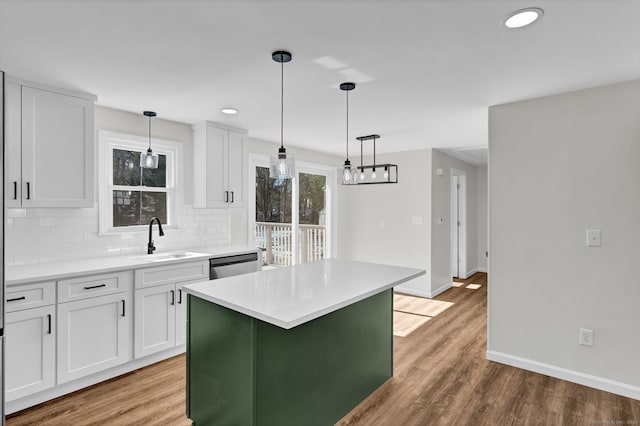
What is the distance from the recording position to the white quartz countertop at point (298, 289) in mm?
1699

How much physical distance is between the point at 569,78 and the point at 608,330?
1.92m

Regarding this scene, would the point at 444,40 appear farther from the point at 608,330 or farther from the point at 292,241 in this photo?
the point at 292,241

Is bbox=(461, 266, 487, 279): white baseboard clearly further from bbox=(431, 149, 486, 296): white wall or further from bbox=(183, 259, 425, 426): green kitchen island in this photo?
bbox=(183, 259, 425, 426): green kitchen island

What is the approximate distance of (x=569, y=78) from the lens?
2.54 m

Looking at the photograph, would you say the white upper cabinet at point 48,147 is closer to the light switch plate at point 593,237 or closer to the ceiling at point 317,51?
the ceiling at point 317,51

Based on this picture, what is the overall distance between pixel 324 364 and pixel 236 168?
8.47ft

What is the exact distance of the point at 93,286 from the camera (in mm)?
2730

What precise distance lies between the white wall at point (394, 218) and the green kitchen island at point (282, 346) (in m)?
2.96

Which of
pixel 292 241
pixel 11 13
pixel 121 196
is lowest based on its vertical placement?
pixel 292 241

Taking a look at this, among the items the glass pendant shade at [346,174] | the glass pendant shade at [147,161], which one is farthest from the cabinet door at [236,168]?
the glass pendant shade at [346,174]

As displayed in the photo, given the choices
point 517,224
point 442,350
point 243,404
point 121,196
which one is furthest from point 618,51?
point 121,196

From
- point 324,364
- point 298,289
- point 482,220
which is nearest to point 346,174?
point 298,289

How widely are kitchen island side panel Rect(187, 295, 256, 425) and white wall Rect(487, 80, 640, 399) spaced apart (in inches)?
94.8

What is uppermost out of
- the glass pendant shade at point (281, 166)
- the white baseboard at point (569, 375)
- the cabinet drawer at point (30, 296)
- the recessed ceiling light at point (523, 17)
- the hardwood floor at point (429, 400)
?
the recessed ceiling light at point (523, 17)
